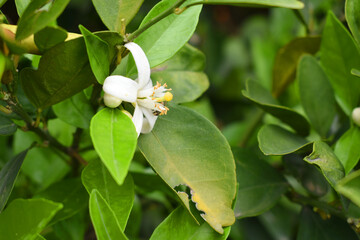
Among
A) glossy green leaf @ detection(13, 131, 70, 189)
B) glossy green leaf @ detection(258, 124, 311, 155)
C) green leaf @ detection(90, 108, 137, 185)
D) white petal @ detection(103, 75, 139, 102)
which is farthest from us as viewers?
glossy green leaf @ detection(13, 131, 70, 189)

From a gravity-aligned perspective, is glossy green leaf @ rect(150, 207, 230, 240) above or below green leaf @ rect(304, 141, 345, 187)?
below

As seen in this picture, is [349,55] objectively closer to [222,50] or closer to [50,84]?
[50,84]

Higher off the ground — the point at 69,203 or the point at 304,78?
the point at 304,78

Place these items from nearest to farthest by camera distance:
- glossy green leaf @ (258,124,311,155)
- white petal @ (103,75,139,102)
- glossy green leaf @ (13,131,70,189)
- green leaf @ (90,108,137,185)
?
green leaf @ (90,108,137,185), white petal @ (103,75,139,102), glossy green leaf @ (258,124,311,155), glossy green leaf @ (13,131,70,189)

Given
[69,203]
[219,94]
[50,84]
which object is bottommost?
[219,94]

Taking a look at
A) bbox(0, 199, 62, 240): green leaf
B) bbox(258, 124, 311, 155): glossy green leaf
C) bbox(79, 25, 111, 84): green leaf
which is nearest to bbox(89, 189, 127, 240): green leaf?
bbox(0, 199, 62, 240): green leaf

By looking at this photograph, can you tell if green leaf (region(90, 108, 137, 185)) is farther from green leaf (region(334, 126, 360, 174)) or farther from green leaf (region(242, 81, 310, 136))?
green leaf (region(334, 126, 360, 174))

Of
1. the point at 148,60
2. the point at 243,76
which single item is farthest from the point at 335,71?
the point at 243,76
